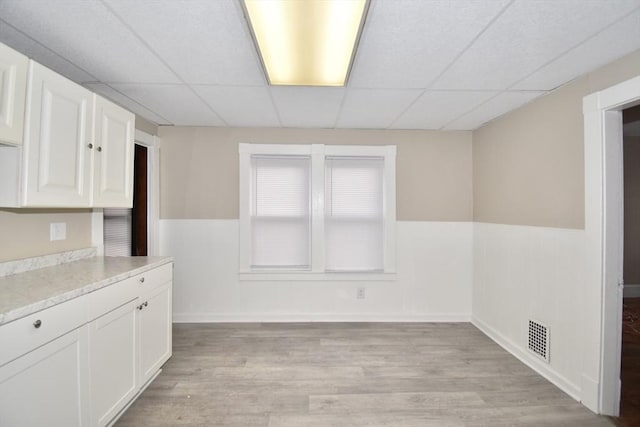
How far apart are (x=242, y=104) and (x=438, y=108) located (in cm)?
184

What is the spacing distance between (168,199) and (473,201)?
3642 mm

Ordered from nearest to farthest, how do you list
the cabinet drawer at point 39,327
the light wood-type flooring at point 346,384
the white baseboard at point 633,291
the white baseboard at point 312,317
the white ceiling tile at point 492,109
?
1. the cabinet drawer at point 39,327
2. the light wood-type flooring at point 346,384
3. the white ceiling tile at point 492,109
4. the white baseboard at point 312,317
5. the white baseboard at point 633,291

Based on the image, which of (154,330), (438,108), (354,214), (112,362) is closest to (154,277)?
(154,330)

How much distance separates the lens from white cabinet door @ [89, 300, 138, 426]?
163 centimetres

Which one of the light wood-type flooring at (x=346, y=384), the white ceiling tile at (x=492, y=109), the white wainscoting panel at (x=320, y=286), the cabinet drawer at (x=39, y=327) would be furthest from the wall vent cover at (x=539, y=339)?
the cabinet drawer at (x=39, y=327)

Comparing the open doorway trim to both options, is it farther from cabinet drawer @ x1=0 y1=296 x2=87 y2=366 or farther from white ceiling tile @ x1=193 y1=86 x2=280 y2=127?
cabinet drawer @ x1=0 y1=296 x2=87 y2=366

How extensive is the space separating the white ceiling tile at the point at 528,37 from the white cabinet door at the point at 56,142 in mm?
2438

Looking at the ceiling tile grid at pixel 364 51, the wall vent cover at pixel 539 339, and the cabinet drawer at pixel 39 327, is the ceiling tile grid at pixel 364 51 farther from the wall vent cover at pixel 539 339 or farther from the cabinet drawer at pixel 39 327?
the wall vent cover at pixel 539 339

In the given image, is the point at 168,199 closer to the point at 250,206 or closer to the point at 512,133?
the point at 250,206

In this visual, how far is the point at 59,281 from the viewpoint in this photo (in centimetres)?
165

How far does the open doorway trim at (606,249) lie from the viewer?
196 centimetres

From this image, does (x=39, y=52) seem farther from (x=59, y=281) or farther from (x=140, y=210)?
(x=140, y=210)

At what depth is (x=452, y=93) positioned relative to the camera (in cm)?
246

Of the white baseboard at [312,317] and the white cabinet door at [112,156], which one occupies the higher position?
the white cabinet door at [112,156]
